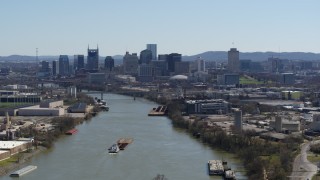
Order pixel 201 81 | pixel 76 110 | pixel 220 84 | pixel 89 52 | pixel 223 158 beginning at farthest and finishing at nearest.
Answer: pixel 89 52, pixel 201 81, pixel 220 84, pixel 76 110, pixel 223 158

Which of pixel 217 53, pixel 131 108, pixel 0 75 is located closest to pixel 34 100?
pixel 131 108

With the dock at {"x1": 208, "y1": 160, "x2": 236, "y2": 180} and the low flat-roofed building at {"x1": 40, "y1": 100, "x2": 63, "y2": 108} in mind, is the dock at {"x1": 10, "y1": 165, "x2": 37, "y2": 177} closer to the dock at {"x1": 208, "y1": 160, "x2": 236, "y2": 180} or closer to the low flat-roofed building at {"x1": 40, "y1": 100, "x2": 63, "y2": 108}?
the dock at {"x1": 208, "y1": 160, "x2": 236, "y2": 180}

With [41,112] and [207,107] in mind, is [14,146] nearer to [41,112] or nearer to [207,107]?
[41,112]

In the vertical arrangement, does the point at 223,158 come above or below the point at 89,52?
below

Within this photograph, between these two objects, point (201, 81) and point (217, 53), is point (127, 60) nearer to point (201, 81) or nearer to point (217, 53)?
point (201, 81)

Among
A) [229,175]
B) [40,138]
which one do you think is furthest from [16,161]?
[229,175]

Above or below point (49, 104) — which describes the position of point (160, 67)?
above
